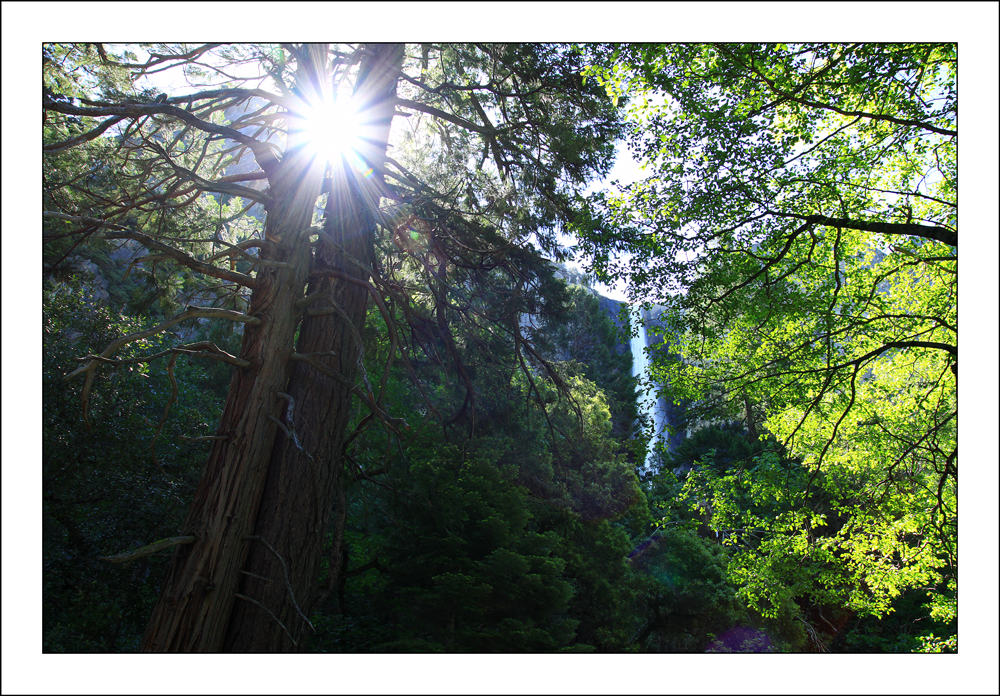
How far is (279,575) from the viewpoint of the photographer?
178 cm

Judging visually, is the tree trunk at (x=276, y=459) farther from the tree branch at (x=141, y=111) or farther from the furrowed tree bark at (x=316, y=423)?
the tree branch at (x=141, y=111)

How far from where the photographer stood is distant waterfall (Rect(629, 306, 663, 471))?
288 centimetres

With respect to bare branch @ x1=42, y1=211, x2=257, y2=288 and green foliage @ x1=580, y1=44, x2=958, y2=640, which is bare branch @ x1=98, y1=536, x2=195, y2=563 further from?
green foliage @ x1=580, y1=44, x2=958, y2=640

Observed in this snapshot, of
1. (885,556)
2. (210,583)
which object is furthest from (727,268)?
(210,583)

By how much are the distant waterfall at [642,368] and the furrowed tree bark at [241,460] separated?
1.89 m

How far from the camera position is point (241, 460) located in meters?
1.80

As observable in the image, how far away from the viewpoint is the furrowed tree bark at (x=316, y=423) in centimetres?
176

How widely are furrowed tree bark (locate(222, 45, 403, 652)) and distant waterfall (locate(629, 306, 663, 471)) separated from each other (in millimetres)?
1618

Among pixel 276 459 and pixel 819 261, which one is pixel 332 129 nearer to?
pixel 276 459

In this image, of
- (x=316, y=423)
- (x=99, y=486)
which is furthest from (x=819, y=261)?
(x=99, y=486)

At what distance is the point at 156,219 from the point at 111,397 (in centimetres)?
114

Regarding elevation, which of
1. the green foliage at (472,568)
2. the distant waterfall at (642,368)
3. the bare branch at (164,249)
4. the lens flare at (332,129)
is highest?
the lens flare at (332,129)

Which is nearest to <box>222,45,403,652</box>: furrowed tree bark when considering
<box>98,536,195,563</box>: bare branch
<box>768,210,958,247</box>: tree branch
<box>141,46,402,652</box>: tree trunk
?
<box>141,46,402,652</box>: tree trunk

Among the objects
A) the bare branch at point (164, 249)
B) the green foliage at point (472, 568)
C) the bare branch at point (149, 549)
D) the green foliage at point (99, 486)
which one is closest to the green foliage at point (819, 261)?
the green foliage at point (472, 568)
